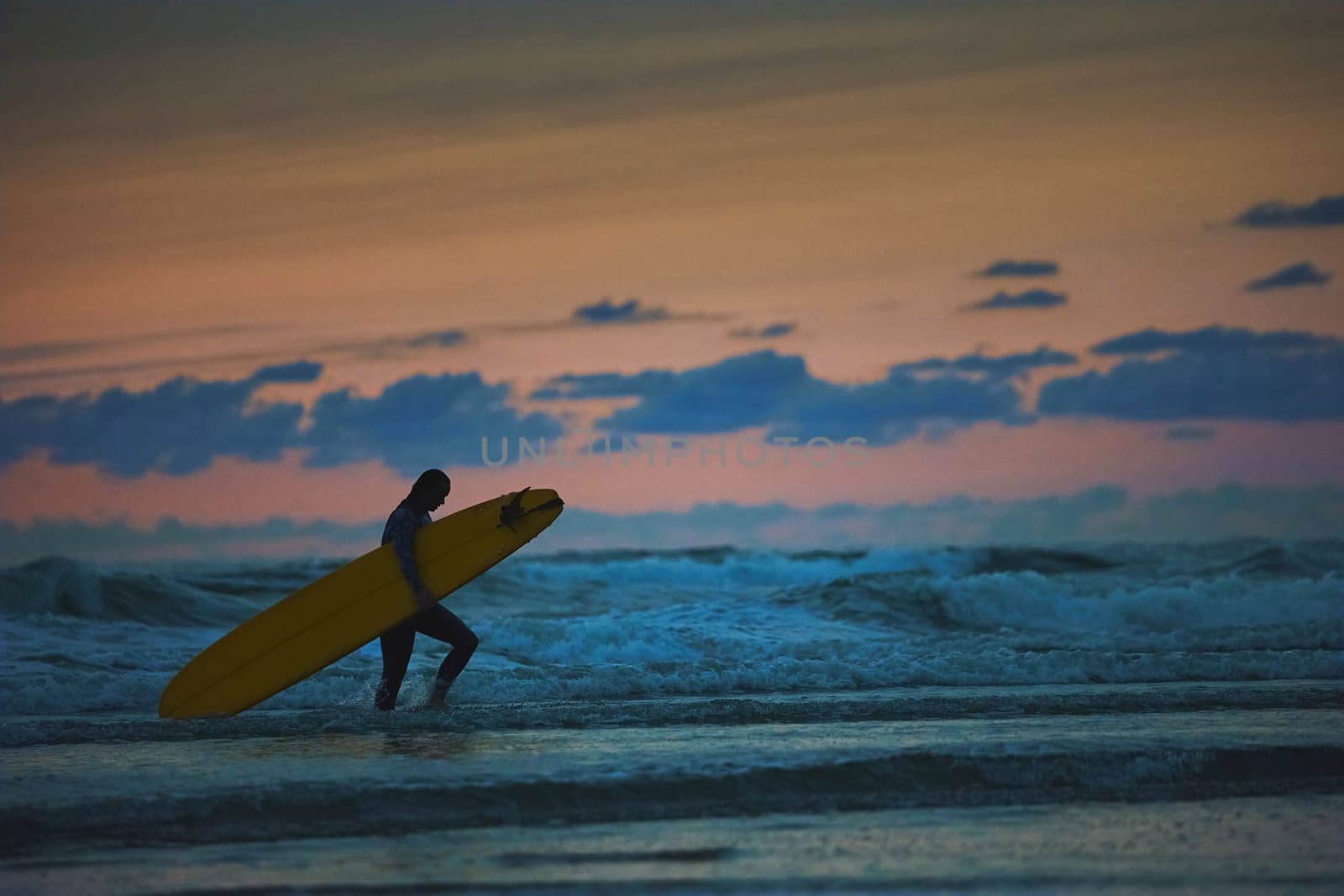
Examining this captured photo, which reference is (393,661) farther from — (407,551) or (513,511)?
(513,511)

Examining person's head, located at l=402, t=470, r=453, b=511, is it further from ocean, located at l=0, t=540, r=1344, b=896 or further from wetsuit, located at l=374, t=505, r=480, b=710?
ocean, located at l=0, t=540, r=1344, b=896

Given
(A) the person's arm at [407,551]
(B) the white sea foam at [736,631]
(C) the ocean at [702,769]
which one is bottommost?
(C) the ocean at [702,769]

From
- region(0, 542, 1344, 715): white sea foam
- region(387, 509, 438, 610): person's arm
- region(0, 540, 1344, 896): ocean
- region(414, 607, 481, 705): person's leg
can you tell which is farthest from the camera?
region(0, 542, 1344, 715): white sea foam

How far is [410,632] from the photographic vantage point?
8.70m

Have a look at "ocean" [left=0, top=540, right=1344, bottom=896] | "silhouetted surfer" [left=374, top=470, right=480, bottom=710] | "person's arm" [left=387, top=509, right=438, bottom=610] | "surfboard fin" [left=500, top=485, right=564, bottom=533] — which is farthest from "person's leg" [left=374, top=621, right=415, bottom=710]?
"surfboard fin" [left=500, top=485, right=564, bottom=533]

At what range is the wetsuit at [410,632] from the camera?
8.52 metres

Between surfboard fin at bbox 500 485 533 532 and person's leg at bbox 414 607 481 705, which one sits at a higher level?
surfboard fin at bbox 500 485 533 532

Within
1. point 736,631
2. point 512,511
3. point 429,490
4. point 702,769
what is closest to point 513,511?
point 512,511

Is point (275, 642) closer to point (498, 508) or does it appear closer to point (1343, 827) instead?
point (498, 508)

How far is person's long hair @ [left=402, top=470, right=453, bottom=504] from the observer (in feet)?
28.1

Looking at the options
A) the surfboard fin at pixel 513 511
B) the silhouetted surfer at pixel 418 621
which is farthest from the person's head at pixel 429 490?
the surfboard fin at pixel 513 511

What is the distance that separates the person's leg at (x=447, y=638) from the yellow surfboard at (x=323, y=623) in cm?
15

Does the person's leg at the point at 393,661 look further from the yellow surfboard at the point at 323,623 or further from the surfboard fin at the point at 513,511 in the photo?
the surfboard fin at the point at 513,511

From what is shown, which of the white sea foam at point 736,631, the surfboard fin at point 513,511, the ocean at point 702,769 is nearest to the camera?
the ocean at point 702,769
